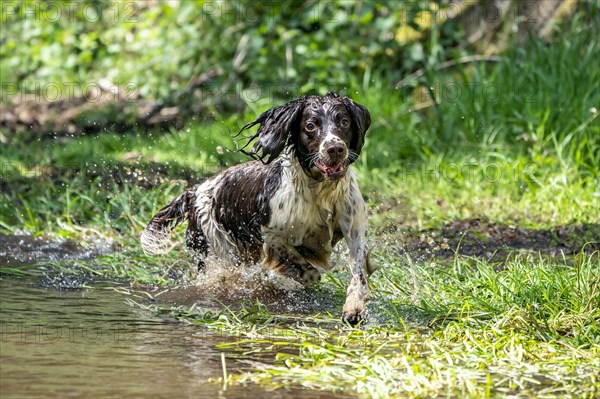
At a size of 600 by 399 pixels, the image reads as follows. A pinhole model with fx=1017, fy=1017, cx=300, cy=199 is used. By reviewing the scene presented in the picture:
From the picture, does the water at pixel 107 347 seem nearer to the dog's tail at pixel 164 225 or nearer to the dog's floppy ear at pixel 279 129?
the dog's tail at pixel 164 225

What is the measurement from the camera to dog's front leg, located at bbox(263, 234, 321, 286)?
18.8 ft

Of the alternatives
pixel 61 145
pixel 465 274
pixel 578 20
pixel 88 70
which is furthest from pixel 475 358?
pixel 88 70

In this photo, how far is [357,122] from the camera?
217 inches

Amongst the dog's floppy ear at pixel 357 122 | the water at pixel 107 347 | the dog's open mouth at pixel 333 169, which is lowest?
the water at pixel 107 347

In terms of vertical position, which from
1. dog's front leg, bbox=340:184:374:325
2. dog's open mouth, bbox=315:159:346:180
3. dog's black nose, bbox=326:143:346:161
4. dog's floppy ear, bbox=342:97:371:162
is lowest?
dog's front leg, bbox=340:184:374:325

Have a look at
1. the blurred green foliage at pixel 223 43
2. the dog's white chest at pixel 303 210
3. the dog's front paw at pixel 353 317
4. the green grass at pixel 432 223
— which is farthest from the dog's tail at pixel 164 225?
the blurred green foliage at pixel 223 43

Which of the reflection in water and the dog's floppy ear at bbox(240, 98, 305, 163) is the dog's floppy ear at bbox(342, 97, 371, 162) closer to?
the dog's floppy ear at bbox(240, 98, 305, 163)

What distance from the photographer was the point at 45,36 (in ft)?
48.4

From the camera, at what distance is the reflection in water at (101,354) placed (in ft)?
12.2

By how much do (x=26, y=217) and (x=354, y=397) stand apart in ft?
16.4

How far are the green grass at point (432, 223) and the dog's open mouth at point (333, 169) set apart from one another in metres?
0.74

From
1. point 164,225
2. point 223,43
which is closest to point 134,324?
point 164,225

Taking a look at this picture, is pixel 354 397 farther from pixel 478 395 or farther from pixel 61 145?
pixel 61 145

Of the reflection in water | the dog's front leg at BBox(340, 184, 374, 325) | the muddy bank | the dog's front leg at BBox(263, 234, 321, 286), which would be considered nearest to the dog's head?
the dog's front leg at BBox(340, 184, 374, 325)
